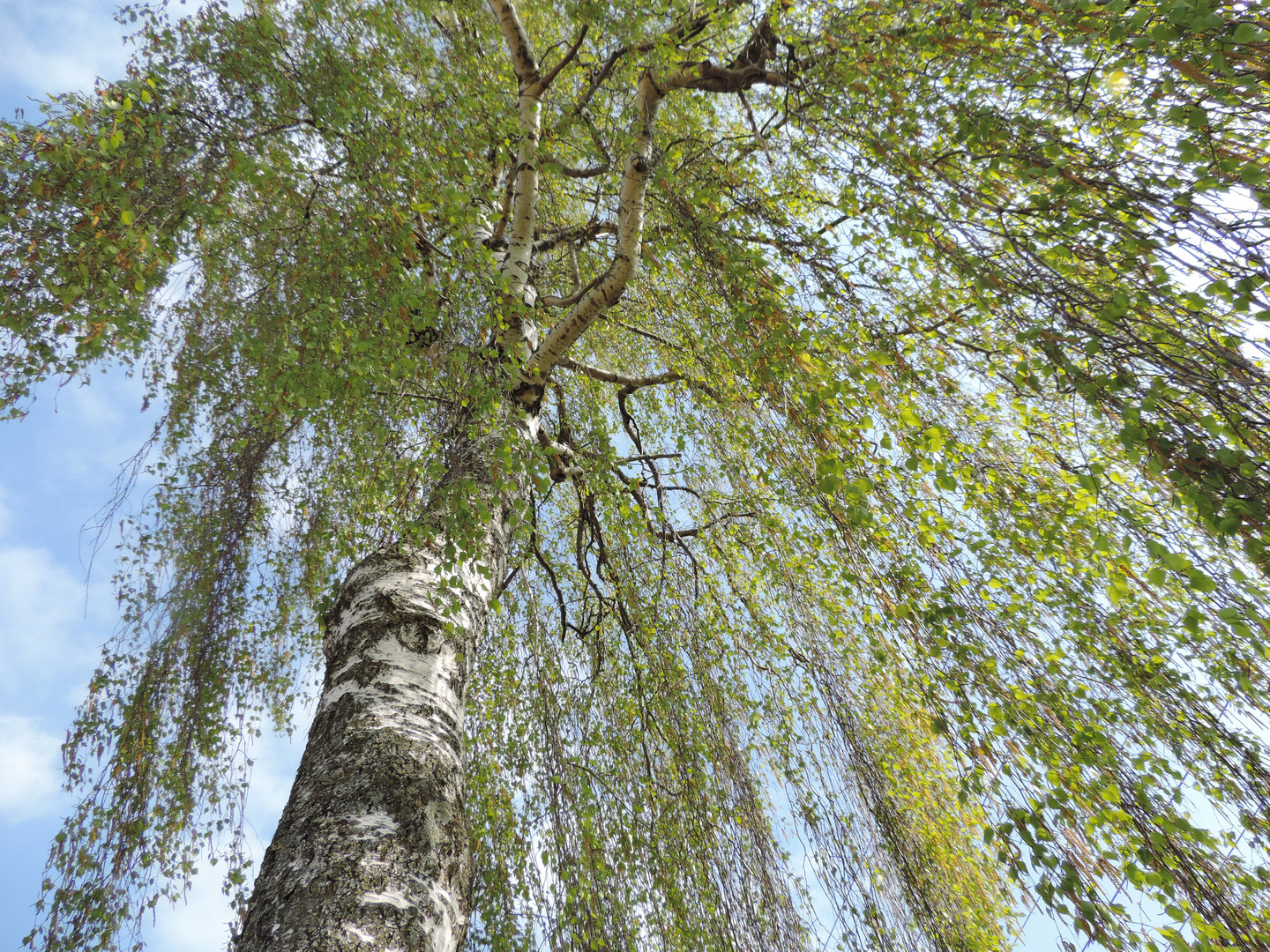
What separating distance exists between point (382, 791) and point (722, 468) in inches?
101

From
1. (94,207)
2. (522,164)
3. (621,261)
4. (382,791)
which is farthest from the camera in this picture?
(522,164)

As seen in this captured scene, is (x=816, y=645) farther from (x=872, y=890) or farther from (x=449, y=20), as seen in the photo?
(x=449, y=20)

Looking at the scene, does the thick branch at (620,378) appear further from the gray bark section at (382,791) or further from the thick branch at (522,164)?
the gray bark section at (382,791)

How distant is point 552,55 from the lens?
436cm

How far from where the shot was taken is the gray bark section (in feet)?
4.21

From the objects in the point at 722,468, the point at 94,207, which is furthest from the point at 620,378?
the point at 94,207

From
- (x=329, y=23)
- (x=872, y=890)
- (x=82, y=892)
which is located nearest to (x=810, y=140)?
(x=329, y=23)

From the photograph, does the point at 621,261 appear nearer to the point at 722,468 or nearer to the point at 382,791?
the point at 722,468

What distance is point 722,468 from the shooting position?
363 cm

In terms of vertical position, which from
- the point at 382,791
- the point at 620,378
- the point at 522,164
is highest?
the point at 522,164

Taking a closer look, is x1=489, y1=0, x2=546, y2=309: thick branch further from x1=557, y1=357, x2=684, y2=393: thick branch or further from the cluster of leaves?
the cluster of leaves

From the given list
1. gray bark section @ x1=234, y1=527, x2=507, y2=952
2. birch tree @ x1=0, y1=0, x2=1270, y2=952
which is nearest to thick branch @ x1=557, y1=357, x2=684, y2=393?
birch tree @ x1=0, y1=0, x2=1270, y2=952

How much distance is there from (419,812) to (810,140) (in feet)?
7.91

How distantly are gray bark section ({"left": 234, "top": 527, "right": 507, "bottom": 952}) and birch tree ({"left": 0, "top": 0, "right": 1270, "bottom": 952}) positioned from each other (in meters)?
0.01
